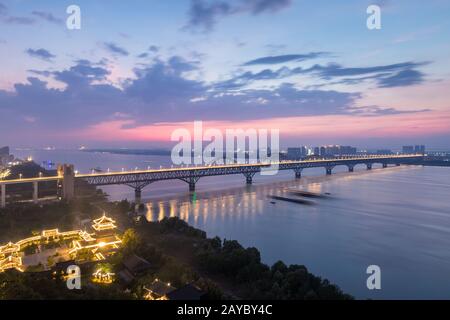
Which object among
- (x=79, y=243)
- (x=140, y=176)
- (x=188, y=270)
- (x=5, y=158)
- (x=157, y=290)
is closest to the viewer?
(x=157, y=290)

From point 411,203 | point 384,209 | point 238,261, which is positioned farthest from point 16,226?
point 411,203

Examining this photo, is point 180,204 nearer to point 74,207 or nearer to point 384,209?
point 74,207

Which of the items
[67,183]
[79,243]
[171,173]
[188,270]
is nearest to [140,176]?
[171,173]

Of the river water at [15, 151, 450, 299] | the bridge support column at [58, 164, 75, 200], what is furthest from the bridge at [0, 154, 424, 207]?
the river water at [15, 151, 450, 299]

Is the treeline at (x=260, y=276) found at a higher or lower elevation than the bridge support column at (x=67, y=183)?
lower

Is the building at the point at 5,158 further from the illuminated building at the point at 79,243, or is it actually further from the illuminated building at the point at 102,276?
the illuminated building at the point at 102,276

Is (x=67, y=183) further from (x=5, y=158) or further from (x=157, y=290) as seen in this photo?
(x=5, y=158)

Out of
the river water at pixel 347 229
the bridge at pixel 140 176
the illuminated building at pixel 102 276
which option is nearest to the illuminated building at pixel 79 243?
the illuminated building at pixel 102 276
